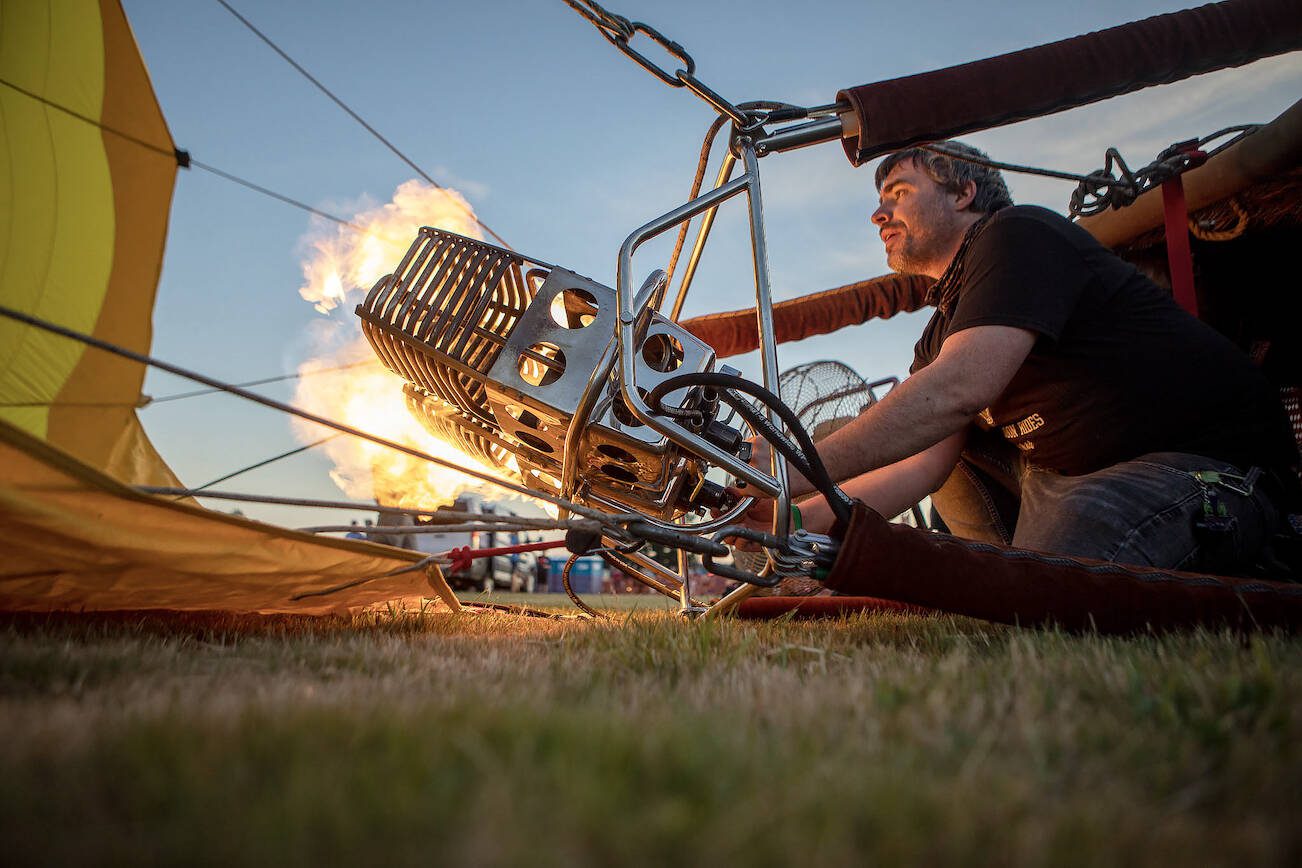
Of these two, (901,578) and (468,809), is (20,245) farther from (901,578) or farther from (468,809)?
(901,578)

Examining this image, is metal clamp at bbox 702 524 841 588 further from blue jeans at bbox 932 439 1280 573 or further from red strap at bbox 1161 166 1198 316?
red strap at bbox 1161 166 1198 316

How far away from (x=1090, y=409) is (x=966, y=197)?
80 cm

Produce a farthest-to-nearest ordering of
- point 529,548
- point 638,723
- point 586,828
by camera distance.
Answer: point 529,548 < point 638,723 < point 586,828

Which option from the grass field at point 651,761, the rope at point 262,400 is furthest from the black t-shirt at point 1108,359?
the rope at point 262,400

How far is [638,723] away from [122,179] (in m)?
2.09

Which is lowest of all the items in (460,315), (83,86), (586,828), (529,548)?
(586,828)

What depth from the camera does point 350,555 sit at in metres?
1.30

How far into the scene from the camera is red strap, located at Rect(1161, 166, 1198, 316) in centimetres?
221

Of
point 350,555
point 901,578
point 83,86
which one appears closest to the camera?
point 901,578

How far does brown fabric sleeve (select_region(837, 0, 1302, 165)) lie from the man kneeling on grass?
38cm

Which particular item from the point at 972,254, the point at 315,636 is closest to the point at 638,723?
the point at 315,636

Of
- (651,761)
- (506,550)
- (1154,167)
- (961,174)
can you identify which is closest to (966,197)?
(961,174)

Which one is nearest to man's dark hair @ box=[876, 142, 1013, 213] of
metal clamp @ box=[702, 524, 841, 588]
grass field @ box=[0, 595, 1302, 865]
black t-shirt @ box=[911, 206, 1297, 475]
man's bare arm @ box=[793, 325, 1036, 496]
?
black t-shirt @ box=[911, 206, 1297, 475]

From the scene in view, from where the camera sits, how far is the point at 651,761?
49 centimetres
